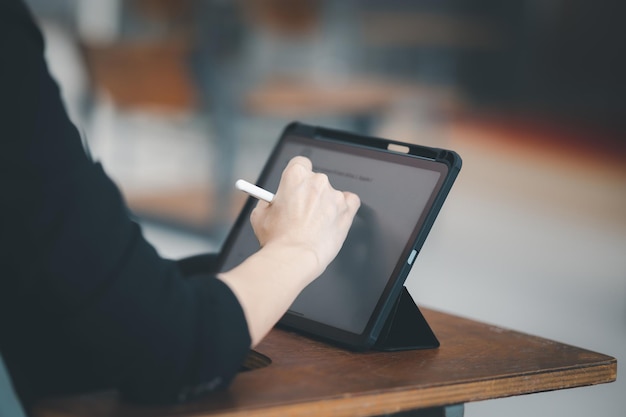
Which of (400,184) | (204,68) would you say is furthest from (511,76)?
(400,184)

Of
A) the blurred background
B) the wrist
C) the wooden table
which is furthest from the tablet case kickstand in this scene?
the blurred background

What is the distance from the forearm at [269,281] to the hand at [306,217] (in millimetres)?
11

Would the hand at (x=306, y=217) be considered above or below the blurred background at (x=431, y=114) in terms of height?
above

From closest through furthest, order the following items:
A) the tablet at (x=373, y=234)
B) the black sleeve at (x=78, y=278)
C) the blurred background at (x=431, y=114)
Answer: the black sleeve at (x=78, y=278)
the tablet at (x=373, y=234)
the blurred background at (x=431, y=114)

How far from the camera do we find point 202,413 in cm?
65

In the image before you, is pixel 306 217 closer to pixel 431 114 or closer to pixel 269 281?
pixel 269 281

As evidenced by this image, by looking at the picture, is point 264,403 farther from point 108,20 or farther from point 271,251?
point 108,20

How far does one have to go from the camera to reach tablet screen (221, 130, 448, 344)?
2.85 feet

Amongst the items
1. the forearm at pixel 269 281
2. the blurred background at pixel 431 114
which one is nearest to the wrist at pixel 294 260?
the forearm at pixel 269 281

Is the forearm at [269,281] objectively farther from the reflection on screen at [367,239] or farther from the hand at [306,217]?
the reflection on screen at [367,239]

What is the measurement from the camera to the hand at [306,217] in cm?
78

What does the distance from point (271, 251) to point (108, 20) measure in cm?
599

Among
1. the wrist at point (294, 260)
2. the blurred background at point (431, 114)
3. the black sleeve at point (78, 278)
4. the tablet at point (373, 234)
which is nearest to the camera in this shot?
the black sleeve at point (78, 278)

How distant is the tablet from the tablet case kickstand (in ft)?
0.04
